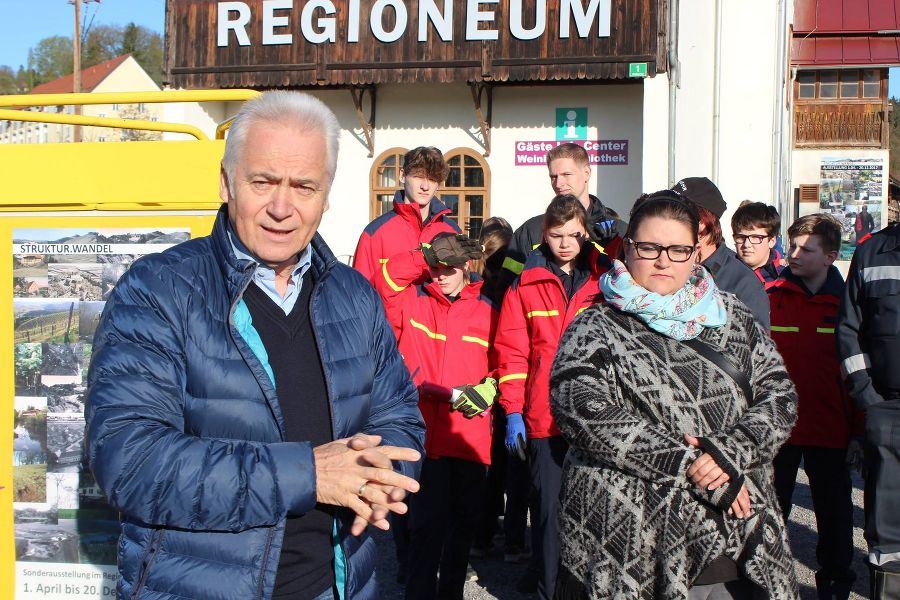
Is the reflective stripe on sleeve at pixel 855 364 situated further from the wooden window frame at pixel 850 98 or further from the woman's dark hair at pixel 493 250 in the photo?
the wooden window frame at pixel 850 98

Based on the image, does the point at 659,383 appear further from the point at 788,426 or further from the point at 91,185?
the point at 91,185

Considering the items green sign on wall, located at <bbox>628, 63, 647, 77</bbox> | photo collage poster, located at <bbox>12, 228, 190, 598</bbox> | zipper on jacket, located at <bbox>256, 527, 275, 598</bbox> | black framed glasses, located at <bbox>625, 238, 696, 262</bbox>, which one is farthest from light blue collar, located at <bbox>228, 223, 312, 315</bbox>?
green sign on wall, located at <bbox>628, 63, 647, 77</bbox>

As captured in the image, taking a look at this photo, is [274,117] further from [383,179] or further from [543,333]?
[383,179]

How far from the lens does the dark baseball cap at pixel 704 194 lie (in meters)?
4.00

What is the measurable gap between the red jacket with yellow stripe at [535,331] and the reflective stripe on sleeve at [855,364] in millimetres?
1232

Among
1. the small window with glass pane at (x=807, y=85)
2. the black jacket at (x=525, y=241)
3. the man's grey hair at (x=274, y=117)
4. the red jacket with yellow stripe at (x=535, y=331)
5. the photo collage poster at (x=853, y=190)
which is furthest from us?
the photo collage poster at (x=853, y=190)

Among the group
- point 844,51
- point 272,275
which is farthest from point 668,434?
point 844,51

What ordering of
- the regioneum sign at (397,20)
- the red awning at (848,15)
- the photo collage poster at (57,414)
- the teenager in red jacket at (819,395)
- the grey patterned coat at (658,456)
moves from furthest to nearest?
the red awning at (848,15), the regioneum sign at (397,20), the teenager in red jacket at (819,395), the photo collage poster at (57,414), the grey patterned coat at (658,456)

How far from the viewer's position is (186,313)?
189 centimetres

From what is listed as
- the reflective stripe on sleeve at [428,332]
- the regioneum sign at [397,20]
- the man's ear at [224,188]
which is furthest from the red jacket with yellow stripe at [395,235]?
the regioneum sign at [397,20]

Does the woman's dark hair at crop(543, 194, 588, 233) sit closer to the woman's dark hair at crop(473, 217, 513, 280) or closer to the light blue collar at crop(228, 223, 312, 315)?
the woman's dark hair at crop(473, 217, 513, 280)

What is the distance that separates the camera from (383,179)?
17.6 m

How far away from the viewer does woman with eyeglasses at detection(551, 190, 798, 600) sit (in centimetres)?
261

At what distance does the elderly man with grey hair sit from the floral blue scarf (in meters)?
0.93
